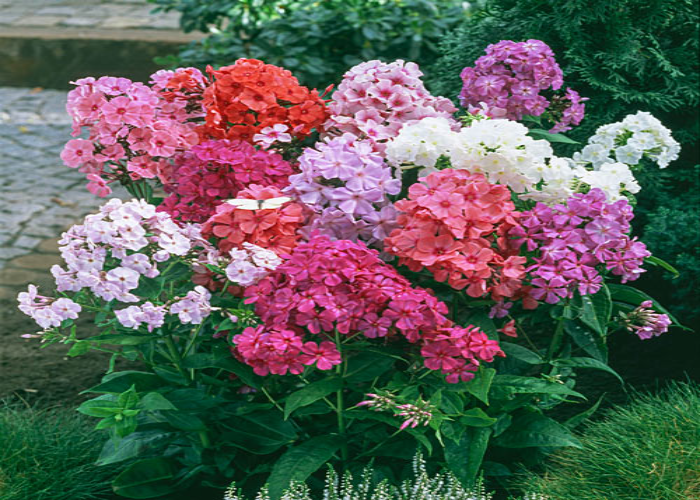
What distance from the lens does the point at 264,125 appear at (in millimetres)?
2789

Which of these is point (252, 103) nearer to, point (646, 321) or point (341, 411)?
point (341, 411)

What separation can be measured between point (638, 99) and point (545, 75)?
1180 mm

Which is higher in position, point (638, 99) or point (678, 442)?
point (638, 99)

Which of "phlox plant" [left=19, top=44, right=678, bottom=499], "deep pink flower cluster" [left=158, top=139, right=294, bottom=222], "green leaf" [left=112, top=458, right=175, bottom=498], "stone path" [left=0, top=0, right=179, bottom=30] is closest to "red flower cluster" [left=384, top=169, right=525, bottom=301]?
"phlox plant" [left=19, top=44, right=678, bottom=499]

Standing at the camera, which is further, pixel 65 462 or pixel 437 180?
pixel 65 462


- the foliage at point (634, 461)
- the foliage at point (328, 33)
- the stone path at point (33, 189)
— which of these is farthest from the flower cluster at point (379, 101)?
the foliage at point (328, 33)

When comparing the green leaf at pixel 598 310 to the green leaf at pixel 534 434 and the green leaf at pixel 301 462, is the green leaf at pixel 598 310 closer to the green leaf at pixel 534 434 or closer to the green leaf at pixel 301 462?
the green leaf at pixel 534 434

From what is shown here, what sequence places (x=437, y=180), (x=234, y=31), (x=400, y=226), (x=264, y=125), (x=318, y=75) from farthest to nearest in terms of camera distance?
1. (x=234, y=31)
2. (x=318, y=75)
3. (x=264, y=125)
4. (x=400, y=226)
5. (x=437, y=180)

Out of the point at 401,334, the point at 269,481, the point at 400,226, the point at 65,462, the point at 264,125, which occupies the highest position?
the point at 264,125

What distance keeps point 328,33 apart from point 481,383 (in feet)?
12.2

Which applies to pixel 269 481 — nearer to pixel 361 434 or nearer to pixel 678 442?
pixel 361 434

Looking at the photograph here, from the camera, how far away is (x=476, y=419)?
243cm

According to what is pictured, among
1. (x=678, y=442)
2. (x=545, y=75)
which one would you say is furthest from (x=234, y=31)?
(x=678, y=442)

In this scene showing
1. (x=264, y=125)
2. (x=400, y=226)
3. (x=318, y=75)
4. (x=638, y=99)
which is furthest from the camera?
(x=318, y=75)
